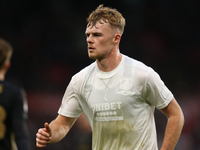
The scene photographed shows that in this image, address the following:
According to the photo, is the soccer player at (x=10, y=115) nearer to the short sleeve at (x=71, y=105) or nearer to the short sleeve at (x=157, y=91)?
the short sleeve at (x=71, y=105)

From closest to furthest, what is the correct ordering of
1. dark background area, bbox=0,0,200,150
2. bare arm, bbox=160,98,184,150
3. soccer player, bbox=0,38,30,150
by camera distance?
soccer player, bbox=0,38,30,150, bare arm, bbox=160,98,184,150, dark background area, bbox=0,0,200,150

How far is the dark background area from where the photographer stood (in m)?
10.3

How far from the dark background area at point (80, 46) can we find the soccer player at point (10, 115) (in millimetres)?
6245

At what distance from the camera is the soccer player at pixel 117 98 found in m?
4.06

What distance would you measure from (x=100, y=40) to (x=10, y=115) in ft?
4.88

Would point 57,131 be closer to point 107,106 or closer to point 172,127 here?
point 107,106

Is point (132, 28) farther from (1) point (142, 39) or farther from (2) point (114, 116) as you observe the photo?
(2) point (114, 116)

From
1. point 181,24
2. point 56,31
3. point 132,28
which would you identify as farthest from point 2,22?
point 181,24

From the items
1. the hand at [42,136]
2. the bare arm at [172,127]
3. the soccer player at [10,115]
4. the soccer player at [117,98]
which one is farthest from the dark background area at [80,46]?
the soccer player at [10,115]

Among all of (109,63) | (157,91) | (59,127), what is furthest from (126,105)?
(59,127)

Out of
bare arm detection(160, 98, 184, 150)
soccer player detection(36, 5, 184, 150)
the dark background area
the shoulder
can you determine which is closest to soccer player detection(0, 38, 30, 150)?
soccer player detection(36, 5, 184, 150)

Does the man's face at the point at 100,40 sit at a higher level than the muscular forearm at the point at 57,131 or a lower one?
higher

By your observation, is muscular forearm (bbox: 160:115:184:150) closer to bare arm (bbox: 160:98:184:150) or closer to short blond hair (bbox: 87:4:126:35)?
bare arm (bbox: 160:98:184:150)

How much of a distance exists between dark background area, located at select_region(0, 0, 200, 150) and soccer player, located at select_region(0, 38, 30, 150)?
624cm
